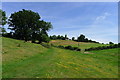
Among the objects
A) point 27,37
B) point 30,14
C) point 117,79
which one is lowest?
point 117,79

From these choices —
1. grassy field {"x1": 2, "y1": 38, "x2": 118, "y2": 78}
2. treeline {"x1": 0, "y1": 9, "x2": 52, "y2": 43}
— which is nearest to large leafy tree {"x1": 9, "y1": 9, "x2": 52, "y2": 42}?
treeline {"x1": 0, "y1": 9, "x2": 52, "y2": 43}

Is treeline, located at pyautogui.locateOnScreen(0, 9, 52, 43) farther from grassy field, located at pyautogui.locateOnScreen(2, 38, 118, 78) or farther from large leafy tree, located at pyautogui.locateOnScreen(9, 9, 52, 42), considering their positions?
grassy field, located at pyautogui.locateOnScreen(2, 38, 118, 78)

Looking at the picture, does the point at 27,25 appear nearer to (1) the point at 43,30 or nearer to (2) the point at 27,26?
(2) the point at 27,26

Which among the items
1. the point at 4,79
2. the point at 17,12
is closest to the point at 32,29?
the point at 17,12

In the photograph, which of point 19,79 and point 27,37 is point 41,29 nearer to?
point 27,37

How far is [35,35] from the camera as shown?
209ft

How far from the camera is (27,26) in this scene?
211ft

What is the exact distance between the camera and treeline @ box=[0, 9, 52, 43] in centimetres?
6232

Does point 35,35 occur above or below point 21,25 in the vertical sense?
below

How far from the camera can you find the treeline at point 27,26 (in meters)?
62.3

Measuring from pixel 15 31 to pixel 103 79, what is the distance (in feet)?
203

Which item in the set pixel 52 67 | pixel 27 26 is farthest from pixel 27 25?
pixel 52 67

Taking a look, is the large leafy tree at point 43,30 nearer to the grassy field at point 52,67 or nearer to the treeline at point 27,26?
the treeline at point 27,26

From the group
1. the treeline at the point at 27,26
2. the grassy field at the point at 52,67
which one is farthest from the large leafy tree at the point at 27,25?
the grassy field at the point at 52,67
